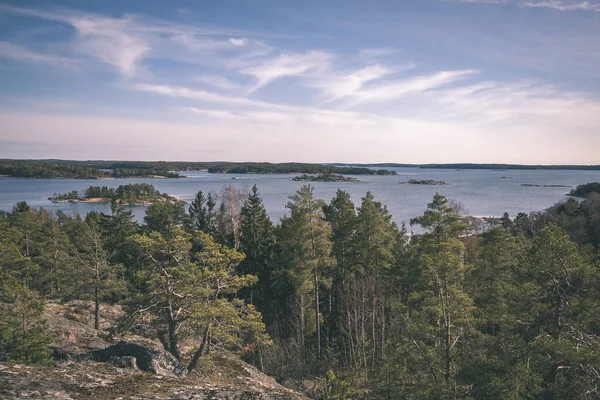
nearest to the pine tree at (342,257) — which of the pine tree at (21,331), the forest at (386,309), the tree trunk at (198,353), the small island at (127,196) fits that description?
the forest at (386,309)

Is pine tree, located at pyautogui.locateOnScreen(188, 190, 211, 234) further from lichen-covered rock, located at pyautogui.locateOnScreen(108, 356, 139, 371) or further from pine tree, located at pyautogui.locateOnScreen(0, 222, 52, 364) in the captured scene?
lichen-covered rock, located at pyautogui.locateOnScreen(108, 356, 139, 371)

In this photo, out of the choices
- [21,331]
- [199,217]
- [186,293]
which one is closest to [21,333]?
[21,331]

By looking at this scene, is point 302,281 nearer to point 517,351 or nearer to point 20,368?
point 517,351

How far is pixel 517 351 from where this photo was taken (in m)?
10.1

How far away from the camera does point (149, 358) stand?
9.82 metres

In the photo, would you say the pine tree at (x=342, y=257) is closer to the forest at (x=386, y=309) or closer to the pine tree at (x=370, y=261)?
the forest at (x=386, y=309)

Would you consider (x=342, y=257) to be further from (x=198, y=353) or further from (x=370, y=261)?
(x=198, y=353)

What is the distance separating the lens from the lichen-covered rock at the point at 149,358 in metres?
9.57

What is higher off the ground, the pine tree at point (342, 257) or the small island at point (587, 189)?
the small island at point (587, 189)

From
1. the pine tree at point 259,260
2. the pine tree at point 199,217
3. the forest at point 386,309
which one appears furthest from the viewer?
the pine tree at point 199,217

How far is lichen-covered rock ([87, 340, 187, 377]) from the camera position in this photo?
957 cm

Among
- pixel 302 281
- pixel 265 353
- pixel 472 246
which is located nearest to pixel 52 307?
pixel 265 353

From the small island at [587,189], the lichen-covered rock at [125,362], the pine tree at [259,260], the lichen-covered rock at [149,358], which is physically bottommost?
the pine tree at [259,260]

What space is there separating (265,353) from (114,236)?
1715 cm
